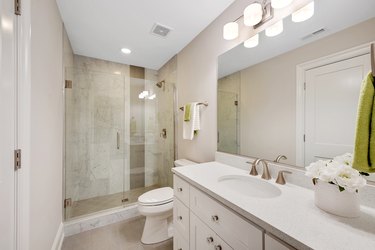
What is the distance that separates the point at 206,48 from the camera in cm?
177

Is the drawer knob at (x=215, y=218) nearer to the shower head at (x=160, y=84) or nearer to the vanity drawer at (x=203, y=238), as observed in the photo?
the vanity drawer at (x=203, y=238)

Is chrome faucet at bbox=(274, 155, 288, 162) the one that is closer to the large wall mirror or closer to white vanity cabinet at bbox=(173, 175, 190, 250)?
the large wall mirror

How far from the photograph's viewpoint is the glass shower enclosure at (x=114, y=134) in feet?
7.25

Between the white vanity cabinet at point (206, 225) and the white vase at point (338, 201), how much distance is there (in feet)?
1.02

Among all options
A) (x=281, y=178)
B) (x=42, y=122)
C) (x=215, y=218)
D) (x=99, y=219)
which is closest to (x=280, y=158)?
(x=281, y=178)

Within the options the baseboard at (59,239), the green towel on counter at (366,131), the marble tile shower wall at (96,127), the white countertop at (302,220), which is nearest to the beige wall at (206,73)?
the white countertop at (302,220)

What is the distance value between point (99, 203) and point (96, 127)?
1.13 metres

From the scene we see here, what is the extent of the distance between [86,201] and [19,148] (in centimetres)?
192

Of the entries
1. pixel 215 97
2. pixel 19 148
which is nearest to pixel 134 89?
pixel 215 97

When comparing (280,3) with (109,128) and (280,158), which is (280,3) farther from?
(109,128)

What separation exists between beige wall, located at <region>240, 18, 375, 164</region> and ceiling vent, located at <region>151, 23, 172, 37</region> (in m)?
1.04

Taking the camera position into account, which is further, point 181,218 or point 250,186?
point 181,218

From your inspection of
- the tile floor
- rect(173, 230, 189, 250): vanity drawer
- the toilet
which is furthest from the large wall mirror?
the tile floor

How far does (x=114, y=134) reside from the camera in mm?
2545
